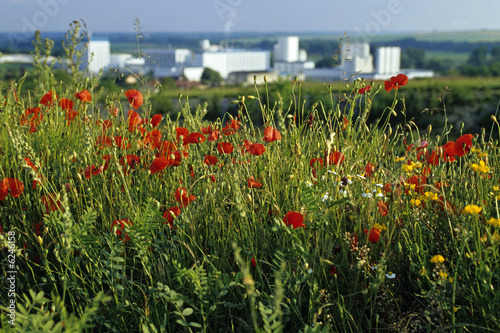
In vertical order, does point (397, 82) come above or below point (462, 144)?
above

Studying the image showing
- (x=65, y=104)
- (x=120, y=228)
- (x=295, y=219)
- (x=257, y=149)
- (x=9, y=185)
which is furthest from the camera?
(x=65, y=104)

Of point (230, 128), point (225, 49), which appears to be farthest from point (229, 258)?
point (225, 49)

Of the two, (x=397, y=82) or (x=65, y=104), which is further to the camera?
(x=65, y=104)

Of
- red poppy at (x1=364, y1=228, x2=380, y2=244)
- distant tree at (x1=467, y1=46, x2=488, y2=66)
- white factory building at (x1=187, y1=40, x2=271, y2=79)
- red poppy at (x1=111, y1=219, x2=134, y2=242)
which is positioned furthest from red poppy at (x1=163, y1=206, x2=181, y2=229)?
white factory building at (x1=187, y1=40, x2=271, y2=79)

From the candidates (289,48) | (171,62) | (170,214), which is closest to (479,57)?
(289,48)

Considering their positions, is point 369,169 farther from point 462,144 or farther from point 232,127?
point 232,127

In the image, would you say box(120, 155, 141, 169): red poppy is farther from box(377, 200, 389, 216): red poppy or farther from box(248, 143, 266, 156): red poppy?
box(377, 200, 389, 216): red poppy

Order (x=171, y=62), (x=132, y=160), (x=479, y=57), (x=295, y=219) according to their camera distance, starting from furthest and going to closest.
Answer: (x=171, y=62) < (x=479, y=57) < (x=132, y=160) < (x=295, y=219)

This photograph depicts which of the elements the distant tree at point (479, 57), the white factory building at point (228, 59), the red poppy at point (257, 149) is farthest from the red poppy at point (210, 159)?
the white factory building at point (228, 59)

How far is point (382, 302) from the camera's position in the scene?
167 centimetres

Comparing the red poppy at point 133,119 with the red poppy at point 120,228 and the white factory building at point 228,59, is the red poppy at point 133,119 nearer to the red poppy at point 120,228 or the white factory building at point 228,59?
the red poppy at point 120,228

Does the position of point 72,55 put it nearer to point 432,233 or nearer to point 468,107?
point 432,233

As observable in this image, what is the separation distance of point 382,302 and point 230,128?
42.6 inches

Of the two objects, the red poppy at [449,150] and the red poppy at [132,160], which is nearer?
the red poppy at [449,150]
